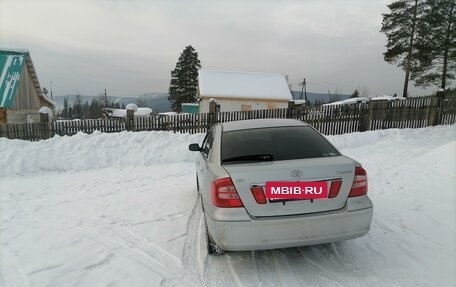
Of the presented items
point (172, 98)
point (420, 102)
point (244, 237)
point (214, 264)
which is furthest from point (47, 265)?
point (172, 98)

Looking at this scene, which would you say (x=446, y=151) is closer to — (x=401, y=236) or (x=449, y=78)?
(x=401, y=236)

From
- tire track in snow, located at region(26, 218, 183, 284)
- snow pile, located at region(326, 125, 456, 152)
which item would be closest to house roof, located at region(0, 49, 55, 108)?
tire track in snow, located at region(26, 218, 183, 284)

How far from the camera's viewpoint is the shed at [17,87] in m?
19.5

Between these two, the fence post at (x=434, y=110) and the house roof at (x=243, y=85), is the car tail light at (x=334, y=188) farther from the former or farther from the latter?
the house roof at (x=243, y=85)

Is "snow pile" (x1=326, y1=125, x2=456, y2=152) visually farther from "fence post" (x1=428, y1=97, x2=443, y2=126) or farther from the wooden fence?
the wooden fence

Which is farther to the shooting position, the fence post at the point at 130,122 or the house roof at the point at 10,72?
the house roof at the point at 10,72

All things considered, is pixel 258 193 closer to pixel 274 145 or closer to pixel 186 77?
pixel 274 145

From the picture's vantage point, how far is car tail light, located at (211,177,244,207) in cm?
283

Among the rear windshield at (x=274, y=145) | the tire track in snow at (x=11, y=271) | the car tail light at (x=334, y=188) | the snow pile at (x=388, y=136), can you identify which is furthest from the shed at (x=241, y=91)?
the car tail light at (x=334, y=188)

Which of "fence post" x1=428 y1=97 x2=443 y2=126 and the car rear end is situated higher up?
"fence post" x1=428 y1=97 x2=443 y2=126

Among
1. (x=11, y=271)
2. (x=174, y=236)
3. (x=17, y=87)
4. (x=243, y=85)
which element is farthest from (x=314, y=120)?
(x=17, y=87)

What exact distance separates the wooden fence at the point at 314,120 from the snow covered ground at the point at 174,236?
3147 mm

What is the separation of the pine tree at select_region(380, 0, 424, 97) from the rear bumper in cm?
2856

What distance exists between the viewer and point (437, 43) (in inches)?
953
